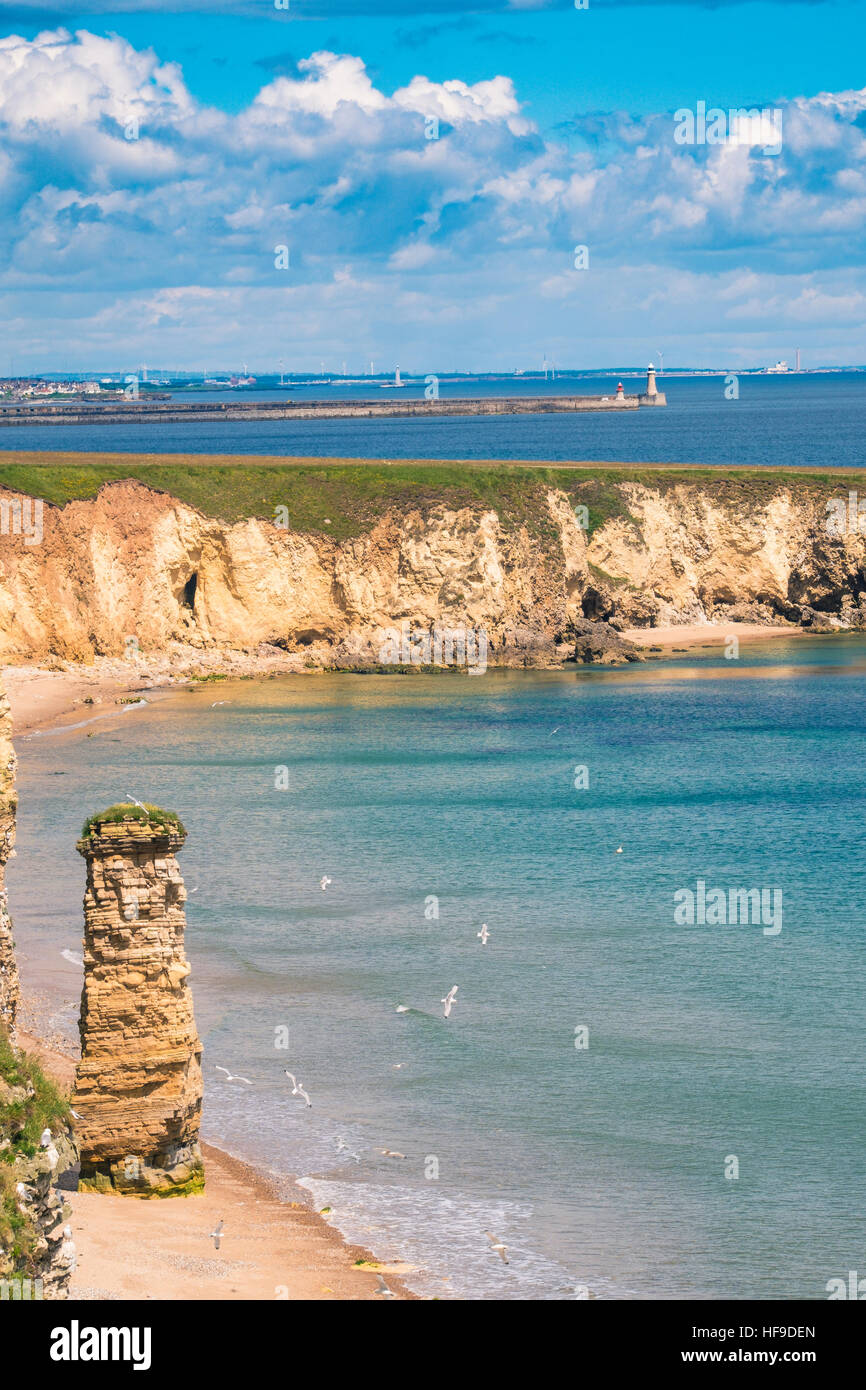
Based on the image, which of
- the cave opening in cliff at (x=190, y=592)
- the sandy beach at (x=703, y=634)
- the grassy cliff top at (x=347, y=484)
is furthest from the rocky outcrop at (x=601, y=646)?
the cave opening in cliff at (x=190, y=592)

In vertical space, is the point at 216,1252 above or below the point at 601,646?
below

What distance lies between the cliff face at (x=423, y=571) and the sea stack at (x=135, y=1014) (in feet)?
175

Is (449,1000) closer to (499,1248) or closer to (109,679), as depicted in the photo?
(499,1248)

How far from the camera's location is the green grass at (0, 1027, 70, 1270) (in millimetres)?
15211

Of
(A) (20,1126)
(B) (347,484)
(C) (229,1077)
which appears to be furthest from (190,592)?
(A) (20,1126)

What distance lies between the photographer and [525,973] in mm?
33969

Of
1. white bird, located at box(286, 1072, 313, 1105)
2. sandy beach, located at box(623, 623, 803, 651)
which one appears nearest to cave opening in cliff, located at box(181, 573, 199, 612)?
sandy beach, located at box(623, 623, 803, 651)

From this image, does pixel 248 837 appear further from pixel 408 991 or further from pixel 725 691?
pixel 725 691

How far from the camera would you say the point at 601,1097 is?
1093 inches

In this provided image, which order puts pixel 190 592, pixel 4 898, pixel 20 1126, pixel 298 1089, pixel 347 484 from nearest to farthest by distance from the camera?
pixel 20 1126 → pixel 4 898 → pixel 298 1089 → pixel 190 592 → pixel 347 484

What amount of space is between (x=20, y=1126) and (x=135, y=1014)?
6079 mm

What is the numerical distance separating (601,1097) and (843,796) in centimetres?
2596
